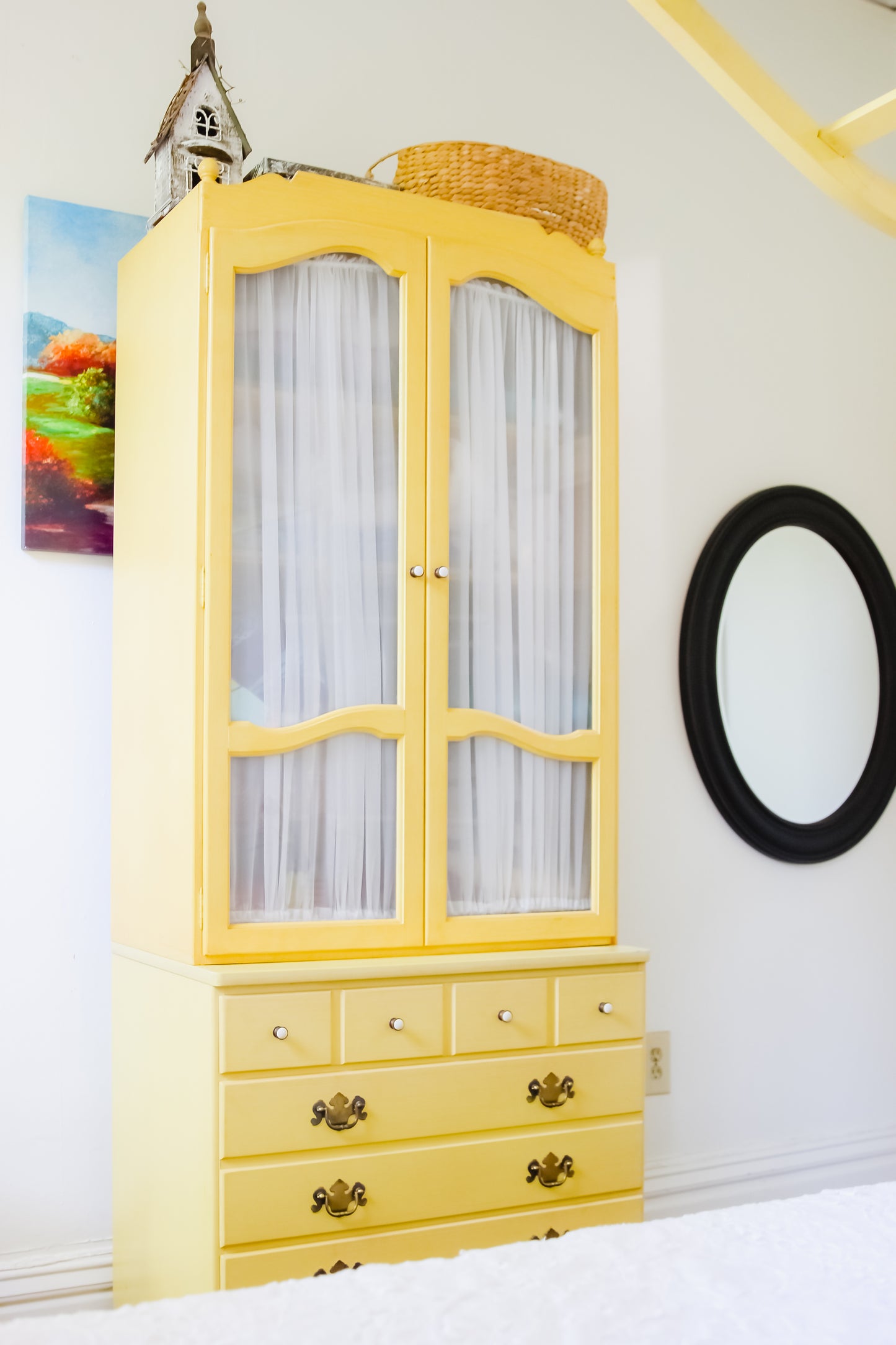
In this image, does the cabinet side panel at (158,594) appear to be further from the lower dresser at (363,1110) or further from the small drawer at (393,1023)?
the small drawer at (393,1023)

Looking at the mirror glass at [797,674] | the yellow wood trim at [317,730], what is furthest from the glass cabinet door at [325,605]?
the mirror glass at [797,674]

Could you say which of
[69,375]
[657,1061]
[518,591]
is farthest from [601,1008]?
[69,375]

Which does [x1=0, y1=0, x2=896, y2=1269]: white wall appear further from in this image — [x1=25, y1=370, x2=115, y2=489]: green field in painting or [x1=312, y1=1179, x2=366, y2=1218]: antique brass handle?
[x1=312, y1=1179, x2=366, y2=1218]: antique brass handle

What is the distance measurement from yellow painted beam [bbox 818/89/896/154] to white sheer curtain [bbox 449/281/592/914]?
118 cm

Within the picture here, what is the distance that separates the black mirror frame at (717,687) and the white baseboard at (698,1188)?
68cm

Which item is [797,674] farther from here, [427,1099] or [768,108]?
[768,108]

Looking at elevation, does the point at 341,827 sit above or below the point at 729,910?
above

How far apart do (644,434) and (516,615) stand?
90 centimetres

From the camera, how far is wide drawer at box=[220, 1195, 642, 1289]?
1.56m

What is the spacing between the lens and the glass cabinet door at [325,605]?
68.2 inches

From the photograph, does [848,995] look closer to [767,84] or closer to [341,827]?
[341,827]

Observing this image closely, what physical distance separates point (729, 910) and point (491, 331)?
145 cm

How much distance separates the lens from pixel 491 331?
1937mm

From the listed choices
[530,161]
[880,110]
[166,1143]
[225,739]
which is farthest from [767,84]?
[166,1143]
